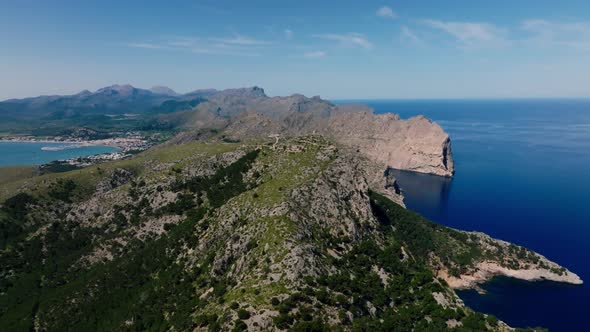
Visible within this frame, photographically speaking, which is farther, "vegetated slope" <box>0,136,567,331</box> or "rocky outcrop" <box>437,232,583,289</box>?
"rocky outcrop" <box>437,232,583,289</box>

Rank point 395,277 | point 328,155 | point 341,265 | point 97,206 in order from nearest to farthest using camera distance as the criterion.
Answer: point 341,265, point 395,277, point 328,155, point 97,206

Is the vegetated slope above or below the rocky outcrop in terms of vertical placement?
above

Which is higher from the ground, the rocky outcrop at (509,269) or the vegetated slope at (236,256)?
the vegetated slope at (236,256)

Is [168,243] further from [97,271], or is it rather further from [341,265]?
[341,265]

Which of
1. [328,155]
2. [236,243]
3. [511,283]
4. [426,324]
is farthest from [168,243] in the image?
[511,283]

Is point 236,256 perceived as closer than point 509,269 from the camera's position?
Yes

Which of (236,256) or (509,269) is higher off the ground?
(236,256)

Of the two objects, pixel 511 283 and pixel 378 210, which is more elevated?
pixel 378 210

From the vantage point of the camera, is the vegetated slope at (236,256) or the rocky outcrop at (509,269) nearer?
the vegetated slope at (236,256)
